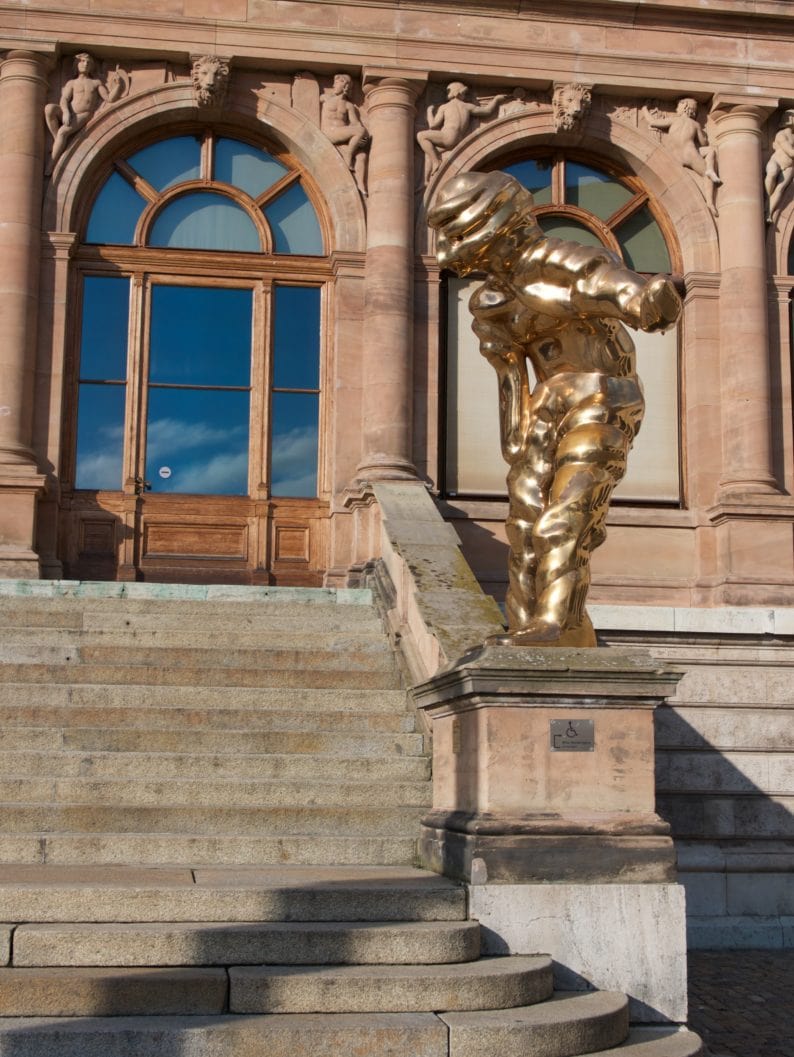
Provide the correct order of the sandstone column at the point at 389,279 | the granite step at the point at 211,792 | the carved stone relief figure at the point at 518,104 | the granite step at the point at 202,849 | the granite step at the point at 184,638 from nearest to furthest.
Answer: the granite step at the point at 202,849
the granite step at the point at 211,792
the granite step at the point at 184,638
the sandstone column at the point at 389,279
the carved stone relief figure at the point at 518,104

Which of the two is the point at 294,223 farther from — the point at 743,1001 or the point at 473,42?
the point at 743,1001

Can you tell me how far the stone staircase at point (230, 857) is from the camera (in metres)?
5.09

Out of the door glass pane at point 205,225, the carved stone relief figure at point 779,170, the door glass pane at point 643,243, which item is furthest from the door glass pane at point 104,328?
the carved stone relief figure at point 779,170

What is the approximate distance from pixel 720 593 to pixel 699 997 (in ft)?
21.3

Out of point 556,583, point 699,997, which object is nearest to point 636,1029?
point 699,997

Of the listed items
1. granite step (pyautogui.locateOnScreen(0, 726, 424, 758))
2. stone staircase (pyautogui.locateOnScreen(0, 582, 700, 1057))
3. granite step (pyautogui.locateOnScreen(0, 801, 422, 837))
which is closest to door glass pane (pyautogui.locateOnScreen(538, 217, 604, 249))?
stone staircase (pyautogui.locateOnScreen(0, 582, 700, 1057))

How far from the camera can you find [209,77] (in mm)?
13633

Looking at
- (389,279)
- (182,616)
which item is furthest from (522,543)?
(389,279)

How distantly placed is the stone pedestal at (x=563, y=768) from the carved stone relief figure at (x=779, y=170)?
9.28 meters

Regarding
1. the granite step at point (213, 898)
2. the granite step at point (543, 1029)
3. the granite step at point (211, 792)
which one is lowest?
the granite step at point (543, 1029)

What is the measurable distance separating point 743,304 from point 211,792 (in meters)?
8.66

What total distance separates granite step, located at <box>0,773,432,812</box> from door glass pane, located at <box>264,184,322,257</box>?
7.79 metres

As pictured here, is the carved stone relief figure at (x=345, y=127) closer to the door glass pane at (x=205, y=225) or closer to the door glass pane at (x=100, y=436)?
the door glass pane at (x=205, y=225)

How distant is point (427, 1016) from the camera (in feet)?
17.1
